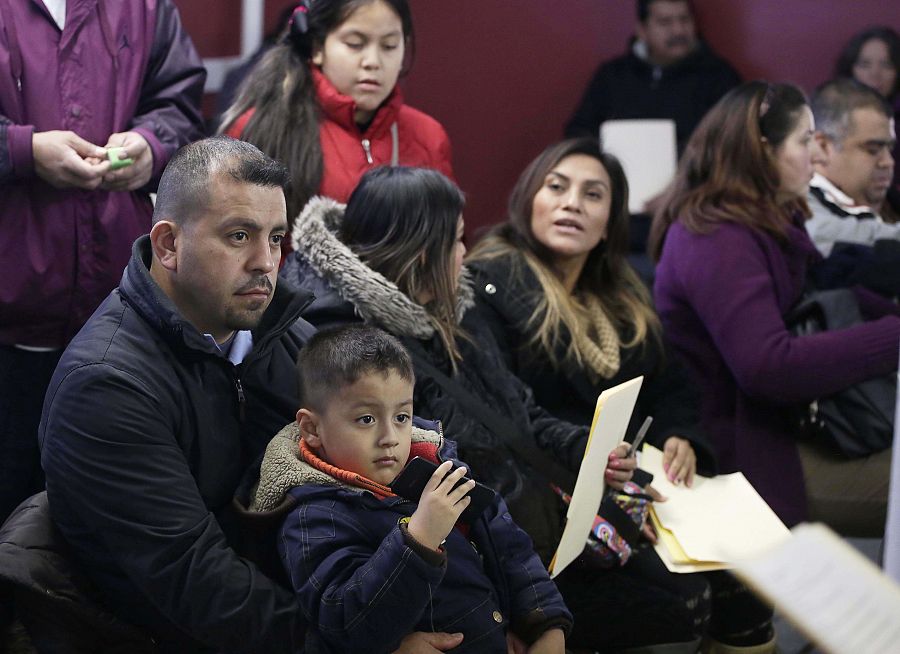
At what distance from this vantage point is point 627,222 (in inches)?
121

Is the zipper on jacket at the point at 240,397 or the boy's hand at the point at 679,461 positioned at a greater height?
the zipper on jacket at the point at 240,397

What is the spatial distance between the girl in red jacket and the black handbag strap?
66cm

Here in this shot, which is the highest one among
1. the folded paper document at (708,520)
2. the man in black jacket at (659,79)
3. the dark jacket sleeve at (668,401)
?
the man in black jacket at (659,79)

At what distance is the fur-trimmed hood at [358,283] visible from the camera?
2.34 meters

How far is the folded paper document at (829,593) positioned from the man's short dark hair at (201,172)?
3.70 feet

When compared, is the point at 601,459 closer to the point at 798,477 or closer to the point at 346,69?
the point at 798,477

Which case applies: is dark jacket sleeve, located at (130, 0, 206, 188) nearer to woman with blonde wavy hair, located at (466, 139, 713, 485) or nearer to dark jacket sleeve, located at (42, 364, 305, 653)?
woman with blonde wavy hair, located at (466, 139, 713, 485)

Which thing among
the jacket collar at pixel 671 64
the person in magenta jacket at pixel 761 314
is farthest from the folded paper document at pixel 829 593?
the jacket collar at pixel 671 64

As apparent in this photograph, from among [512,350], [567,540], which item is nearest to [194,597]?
[567,540]

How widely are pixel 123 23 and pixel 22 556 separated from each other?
4.33 ft

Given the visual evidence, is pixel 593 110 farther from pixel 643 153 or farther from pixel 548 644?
pixel 548 644

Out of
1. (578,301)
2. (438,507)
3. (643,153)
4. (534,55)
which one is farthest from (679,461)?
(534,55)

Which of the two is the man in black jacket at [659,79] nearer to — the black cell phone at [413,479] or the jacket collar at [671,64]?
the jacket collar at [671,64]

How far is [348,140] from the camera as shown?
296 cm
